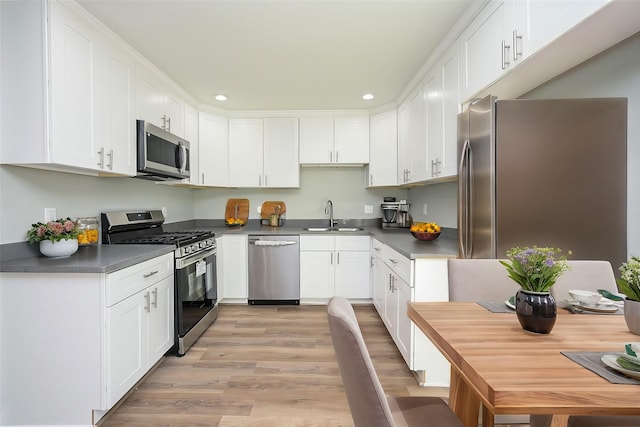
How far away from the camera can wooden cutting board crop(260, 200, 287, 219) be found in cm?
425

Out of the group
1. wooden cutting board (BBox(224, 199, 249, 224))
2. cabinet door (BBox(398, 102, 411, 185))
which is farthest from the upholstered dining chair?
wooden cutting board (BBox(224, 199, 249, 224))

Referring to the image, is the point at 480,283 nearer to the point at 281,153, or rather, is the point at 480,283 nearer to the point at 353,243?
the point at 353,243

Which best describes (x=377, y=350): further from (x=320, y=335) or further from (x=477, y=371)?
(x=477, y=371)

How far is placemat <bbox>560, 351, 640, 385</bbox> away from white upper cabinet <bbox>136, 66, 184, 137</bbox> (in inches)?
115

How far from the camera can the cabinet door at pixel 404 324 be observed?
2131mm

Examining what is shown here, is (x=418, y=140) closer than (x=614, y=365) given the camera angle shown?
No

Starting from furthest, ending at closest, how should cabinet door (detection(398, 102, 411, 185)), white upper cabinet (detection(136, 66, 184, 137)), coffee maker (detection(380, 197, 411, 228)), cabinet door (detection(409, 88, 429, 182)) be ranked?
1. coffee maker (detection(380, 197, 411, 228))
2. cabinet door (detection(398, 102, 411, 185))
3. cabinet door (detection(409, 88, 429, 182))
4. white upper cabinet (detection(136, 66, 184, 137))

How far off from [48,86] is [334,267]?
2.89m

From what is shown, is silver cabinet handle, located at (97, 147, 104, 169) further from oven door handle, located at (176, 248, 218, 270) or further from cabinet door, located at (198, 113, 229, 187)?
cabinet door, located at (198, 113, 229, 187)

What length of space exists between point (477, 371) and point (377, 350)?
6.46 feet

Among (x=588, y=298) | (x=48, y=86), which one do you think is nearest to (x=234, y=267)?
(x=48, y=86)

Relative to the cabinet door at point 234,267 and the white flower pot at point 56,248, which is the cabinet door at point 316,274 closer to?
the cabinet door at point 234,267

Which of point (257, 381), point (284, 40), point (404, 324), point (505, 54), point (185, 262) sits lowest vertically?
point (257, 381)

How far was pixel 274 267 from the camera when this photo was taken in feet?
12.0
